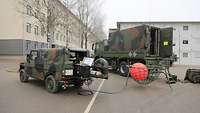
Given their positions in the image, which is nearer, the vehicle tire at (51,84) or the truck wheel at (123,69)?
the vehicle tire at (51,84)

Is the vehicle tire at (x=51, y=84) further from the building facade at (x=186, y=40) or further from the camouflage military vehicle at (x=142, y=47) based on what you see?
the building facade at (x=186, y=40)

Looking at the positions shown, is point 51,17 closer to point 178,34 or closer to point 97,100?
point 97,100

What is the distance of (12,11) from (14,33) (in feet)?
11.1

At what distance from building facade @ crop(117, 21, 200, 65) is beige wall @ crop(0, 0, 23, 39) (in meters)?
17.5

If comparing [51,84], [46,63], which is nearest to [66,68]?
[51,84]

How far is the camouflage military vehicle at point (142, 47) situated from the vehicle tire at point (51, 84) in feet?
24.2

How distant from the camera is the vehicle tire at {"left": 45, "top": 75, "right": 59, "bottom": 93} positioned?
1074cm

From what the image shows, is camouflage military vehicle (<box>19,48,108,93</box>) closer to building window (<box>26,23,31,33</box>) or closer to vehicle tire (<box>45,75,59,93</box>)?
vehicle tire (<box>45,75,59,93</box>)

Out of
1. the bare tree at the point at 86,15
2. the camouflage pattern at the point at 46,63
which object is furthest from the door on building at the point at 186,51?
the camouflage pattern at the point at 46,63

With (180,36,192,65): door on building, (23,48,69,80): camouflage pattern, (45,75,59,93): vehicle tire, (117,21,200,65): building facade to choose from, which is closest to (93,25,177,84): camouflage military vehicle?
(23,48,69,80): camouflage pattern

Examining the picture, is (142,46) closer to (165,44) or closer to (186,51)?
(165,44)

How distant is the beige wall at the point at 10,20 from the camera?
129 ft

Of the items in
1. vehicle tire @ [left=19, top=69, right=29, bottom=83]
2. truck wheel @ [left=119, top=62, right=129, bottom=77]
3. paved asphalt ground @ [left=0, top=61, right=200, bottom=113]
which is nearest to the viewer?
paved asphalt ground @ [left=0, top=61, right=200, bottom=113]

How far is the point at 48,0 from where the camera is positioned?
26.4 m
